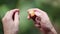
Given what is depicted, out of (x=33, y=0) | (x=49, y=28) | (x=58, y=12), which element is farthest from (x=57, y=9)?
(x=49, y=28)

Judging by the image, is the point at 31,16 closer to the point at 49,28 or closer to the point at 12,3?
the point at 49,28

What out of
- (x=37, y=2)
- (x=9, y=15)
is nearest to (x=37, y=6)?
(x=37, y=2)

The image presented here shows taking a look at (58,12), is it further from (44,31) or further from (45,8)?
(44,31)

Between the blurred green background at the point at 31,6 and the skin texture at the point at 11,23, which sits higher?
the blurred green background at the point at 31,6

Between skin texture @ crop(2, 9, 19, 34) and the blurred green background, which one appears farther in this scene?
the blurred green background

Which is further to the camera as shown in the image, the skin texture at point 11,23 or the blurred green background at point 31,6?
the blurred green background at point 31,6

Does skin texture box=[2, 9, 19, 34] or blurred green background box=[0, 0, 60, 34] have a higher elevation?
blurred green background box=[0, 0, 60, 34]

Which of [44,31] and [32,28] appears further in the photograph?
[32,28]

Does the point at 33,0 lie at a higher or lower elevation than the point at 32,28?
higher

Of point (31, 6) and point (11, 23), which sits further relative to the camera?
point (31, 6)
